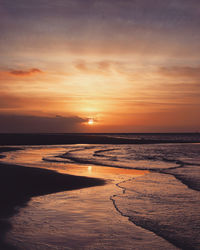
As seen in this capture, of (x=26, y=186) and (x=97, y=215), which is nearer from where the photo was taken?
(x=97, y=215)

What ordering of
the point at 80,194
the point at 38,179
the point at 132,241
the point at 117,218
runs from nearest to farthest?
the point at 132,241, the point at 117,218, the point at 80,194, the point at 38,179

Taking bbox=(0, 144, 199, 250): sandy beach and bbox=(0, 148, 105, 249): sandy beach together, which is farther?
bbox=(0, 148, 105, 249): sandy beach

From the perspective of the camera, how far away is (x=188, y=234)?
675cm

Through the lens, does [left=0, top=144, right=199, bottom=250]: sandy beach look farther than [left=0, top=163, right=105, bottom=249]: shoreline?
No

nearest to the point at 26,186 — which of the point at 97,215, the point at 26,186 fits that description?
the point at 26,186

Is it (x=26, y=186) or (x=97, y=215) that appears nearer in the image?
(x=97, y=215)

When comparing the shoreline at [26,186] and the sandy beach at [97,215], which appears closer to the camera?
the sandy beach at [97,215]

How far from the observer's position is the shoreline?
28.3 feet

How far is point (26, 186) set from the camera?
1278cm

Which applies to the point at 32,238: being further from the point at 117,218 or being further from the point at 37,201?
the point at 37,201

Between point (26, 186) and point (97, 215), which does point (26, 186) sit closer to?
point (26, 186)

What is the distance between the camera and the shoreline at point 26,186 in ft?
28.3

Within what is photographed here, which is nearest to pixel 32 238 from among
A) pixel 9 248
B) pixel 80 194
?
pixel 9 248

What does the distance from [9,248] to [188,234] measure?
13.7 ft
